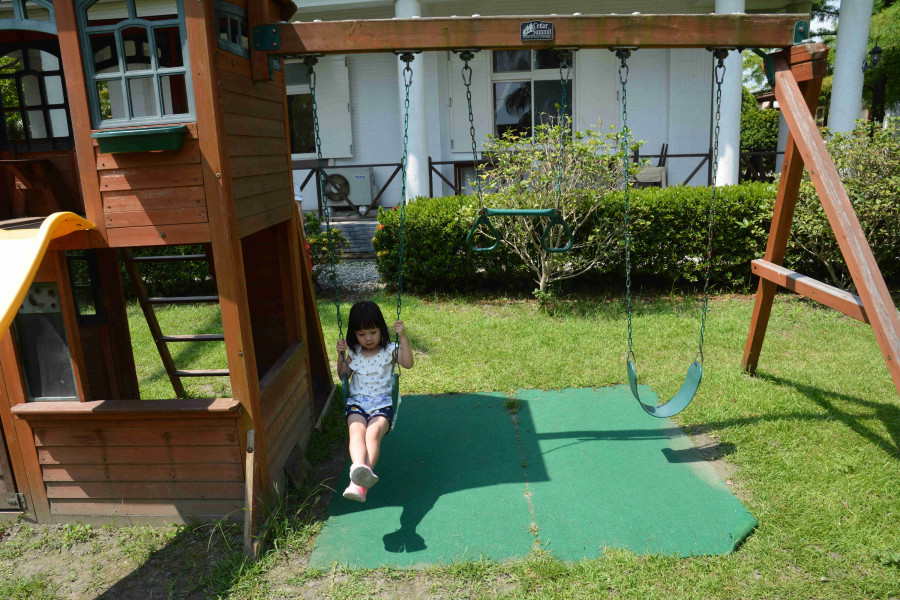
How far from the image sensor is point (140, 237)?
3223 mm

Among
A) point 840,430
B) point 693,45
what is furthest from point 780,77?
point 840,430

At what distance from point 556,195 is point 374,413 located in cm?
416

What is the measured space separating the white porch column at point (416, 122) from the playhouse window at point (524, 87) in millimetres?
2317

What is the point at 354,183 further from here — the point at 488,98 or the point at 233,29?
the point at 233,29

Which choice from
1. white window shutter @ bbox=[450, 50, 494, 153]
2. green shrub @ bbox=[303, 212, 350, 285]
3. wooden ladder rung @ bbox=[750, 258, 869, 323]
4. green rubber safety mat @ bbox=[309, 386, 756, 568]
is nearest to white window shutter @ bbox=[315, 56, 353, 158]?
white window shutter @ bbox=[450, 50, 494, 153]

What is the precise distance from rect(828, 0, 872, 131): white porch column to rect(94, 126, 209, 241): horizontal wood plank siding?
992 cm

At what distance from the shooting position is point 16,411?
351 cm

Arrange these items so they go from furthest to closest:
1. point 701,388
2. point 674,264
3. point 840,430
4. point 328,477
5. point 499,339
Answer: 1. point 674,264
2. point 499,339
3. point 701,388
4. point 840,430
5. point 328,477

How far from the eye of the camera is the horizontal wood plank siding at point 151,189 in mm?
3154

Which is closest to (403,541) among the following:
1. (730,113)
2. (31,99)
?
(31,99)

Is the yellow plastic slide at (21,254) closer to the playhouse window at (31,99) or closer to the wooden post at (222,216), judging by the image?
the wooden post at (222,216)

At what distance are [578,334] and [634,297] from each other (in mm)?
1781

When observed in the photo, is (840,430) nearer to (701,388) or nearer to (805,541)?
(701,388)

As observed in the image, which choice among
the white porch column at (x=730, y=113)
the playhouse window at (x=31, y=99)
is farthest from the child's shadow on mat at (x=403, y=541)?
the white porch column at (x=730, y=113)
